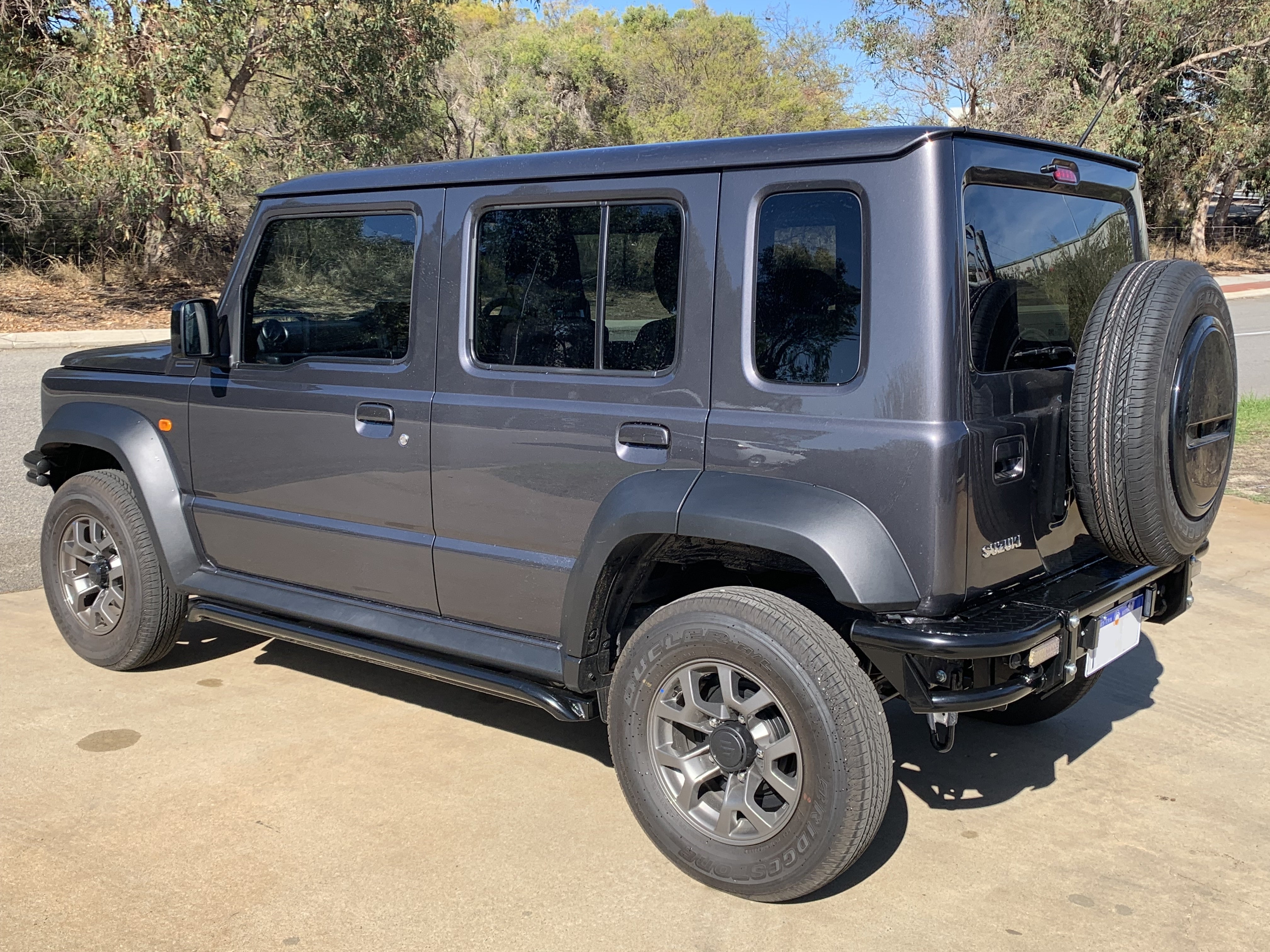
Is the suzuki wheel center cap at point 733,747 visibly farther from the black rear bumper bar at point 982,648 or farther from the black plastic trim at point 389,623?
the black plastic trim at point 389,623

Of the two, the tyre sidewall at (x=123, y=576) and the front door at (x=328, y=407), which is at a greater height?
the front door at (x=328, y=407)

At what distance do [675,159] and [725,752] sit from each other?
1644 millimetres

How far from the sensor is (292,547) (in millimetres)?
4191

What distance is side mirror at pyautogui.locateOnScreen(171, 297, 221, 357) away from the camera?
426 centimetres

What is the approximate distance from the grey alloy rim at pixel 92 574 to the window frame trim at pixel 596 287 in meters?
1.98

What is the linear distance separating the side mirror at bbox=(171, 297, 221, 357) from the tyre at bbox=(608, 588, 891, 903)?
6.73ft

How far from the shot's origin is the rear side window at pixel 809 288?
9.85 feet

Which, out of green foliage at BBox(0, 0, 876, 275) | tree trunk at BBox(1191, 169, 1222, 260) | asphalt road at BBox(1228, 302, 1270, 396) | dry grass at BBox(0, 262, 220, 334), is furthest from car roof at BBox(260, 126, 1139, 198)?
tree trunk at BBox(1191, 169, 1222, 260)

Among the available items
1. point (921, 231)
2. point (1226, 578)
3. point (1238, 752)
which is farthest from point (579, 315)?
point (1226, 578)

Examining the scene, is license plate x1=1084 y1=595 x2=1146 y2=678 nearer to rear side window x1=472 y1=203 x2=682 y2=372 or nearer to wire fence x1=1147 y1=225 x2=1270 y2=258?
rear side window x1=472 y1=203 x2=682 y2=372

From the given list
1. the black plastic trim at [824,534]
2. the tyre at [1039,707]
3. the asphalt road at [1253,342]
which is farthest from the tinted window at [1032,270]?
the asphalt road at [1253,342]

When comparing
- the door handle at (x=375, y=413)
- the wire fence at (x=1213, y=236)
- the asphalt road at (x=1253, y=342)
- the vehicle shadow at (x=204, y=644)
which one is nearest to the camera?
the door handle at (x=375, y=413)

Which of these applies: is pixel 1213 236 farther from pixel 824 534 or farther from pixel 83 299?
pixel 824 534

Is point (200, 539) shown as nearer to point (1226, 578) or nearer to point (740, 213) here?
point (740, 213)
